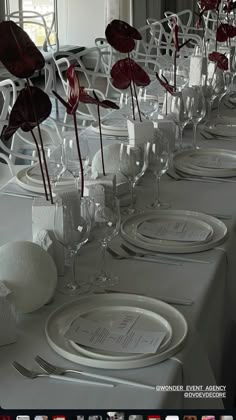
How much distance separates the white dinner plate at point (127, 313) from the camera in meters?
1.30

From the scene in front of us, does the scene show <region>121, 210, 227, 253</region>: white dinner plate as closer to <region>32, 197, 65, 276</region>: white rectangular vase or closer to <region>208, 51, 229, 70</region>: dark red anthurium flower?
<region>32, 197, 65, 276</region>: white rectangular vase

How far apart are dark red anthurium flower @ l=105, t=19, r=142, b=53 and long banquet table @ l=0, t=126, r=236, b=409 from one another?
485mm

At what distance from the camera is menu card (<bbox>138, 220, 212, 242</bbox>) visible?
1872 mm

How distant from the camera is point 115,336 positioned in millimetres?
1360

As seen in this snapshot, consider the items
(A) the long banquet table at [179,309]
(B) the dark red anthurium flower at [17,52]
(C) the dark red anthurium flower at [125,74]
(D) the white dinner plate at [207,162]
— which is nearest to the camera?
(A) the long banquet table at [179,309]

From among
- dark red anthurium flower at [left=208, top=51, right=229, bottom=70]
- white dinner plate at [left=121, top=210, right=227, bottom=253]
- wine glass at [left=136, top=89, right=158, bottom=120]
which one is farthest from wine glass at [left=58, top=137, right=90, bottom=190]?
dark red anthurium flower at [left=208, top=51, right=229, bottom=70]

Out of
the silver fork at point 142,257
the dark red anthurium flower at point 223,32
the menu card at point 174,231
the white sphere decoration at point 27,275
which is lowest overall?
the silver fork at point 142,257

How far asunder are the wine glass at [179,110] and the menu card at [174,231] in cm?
90

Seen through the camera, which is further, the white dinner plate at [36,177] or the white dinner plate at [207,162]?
the white dinner plate at [207,162]

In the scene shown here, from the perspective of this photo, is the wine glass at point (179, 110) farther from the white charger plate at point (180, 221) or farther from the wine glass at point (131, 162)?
the white charger plate at point (180, 221)

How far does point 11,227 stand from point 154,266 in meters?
0.48

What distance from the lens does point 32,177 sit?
2383 millimetres

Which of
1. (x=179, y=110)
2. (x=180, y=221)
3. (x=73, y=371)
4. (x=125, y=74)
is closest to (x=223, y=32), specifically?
(x=179, y=110)

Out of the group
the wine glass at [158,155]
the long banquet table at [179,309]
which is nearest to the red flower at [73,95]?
the long banquet table at [179,309]
